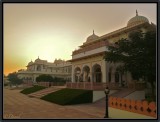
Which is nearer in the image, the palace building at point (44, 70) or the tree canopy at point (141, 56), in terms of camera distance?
the tree canopy at point (141, 56)

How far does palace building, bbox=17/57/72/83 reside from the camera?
61.7m

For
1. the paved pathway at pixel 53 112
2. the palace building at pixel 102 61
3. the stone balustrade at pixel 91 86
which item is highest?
the palace building at pixel 102 61

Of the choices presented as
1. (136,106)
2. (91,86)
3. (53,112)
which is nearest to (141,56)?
(136,106)

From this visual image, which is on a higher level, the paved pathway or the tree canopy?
the tree canopy

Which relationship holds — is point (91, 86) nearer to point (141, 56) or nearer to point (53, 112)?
point (141, 56)

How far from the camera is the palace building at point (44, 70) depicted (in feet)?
202

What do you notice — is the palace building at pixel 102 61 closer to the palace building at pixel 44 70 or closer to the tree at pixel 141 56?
the tree at pixel 141 56

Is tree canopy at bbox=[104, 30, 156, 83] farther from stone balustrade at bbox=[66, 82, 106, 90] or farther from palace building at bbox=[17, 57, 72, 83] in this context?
palace building at bbox=[17, 57, 72, 83]

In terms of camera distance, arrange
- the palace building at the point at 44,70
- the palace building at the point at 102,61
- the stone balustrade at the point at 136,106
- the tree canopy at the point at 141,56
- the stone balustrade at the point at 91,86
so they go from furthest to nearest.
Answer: the palace building at the point at 44,70
the palace building at the point at 102,61
the stone balustrade at the point at 91,86
the tree canopy at the point at 141,56
the stone balustrade at the point at 136,106

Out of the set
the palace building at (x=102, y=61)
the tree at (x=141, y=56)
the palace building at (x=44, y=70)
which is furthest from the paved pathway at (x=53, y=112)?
the palace building at (x=44, y=70)

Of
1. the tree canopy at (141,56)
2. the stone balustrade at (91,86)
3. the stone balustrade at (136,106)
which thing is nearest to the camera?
the stone balustrade at (136,106)

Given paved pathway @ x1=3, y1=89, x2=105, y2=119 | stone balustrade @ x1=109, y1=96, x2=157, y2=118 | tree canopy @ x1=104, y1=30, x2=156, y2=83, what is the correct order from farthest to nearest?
tree canopy @ x1=104, y1=30, x2=156, y2=83 < paved pathway @ x1=3, y1=89, x2=105, y2=119 < stone balustrade @ x1=109, y1=96, x2=157, y2=118

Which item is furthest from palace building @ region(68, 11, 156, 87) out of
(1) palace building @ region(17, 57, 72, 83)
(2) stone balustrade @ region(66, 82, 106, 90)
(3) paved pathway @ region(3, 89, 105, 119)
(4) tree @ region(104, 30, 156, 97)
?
(1) palace building @ region(17, 57, 72, 83)

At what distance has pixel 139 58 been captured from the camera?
13.7m
